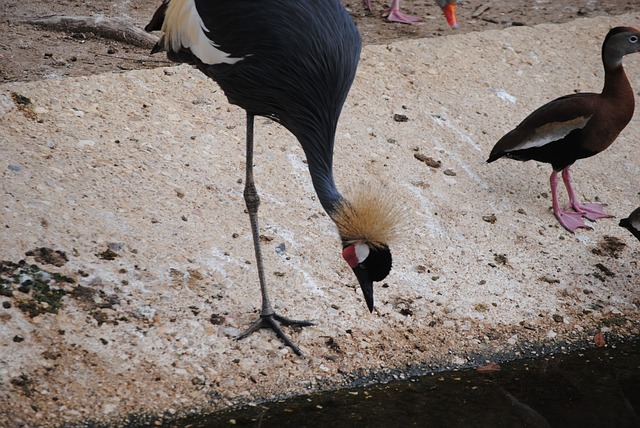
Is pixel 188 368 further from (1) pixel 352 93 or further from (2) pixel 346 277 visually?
(1) pixel 352 93

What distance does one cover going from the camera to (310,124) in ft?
13.2

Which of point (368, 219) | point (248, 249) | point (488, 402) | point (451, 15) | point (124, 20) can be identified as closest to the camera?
point (368, 219)

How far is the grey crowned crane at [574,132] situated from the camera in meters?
5.64

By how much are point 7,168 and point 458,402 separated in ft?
9.21

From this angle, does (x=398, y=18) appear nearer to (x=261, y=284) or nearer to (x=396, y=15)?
(x=396, y=15)

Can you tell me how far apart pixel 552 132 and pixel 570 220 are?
61 cm

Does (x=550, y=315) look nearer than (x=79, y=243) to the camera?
No

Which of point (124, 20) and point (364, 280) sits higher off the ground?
point (364, 280)

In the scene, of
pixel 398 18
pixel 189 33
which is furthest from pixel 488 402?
pixel 398 18

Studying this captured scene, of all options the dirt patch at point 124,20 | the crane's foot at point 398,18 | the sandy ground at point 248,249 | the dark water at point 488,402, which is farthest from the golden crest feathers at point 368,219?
the crane's foot at point 398,18

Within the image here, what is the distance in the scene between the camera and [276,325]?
4352mm

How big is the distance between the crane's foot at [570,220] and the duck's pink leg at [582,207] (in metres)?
0.05

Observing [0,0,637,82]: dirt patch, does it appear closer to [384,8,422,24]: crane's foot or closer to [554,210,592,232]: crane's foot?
[384,8,422,24]: crane's foot

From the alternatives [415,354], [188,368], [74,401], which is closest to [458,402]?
[415,354]
